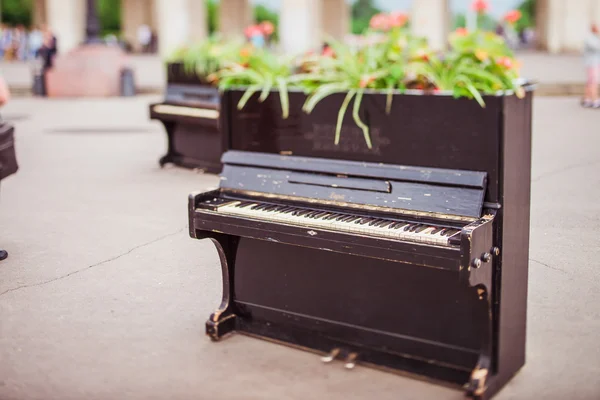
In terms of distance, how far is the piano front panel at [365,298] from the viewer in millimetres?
4297

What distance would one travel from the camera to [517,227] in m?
4.32

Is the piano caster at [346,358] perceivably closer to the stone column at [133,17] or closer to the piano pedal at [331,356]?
the piano pedal at [331,356]

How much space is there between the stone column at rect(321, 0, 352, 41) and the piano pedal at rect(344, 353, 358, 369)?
178ft

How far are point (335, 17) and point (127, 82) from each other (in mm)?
35273

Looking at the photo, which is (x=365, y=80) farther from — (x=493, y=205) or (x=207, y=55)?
(x=207, y=55)

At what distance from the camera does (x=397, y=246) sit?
13.1 feet

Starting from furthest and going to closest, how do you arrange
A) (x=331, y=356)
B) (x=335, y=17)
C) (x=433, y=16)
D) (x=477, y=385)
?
(x=335, y=17) → (x=433, y=16) → (x=331, y=356) → (x=477, y=385)

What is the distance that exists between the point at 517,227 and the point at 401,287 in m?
0.68

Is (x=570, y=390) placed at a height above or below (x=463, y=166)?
below

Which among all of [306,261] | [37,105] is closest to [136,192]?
[306,261]

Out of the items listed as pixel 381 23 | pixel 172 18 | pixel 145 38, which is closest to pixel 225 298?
pixel 381 23

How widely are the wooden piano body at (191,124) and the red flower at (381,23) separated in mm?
6073

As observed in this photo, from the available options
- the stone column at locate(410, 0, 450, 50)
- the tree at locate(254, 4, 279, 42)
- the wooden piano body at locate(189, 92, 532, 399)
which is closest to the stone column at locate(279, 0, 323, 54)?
the stone column at locate(410, 0, 450, 50)

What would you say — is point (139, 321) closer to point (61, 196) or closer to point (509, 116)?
point (509, 116)
